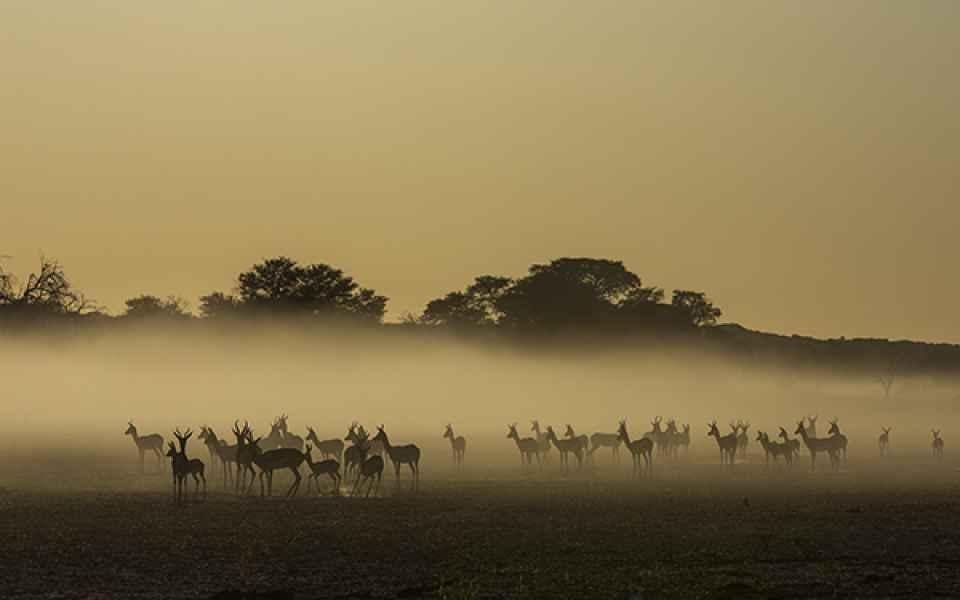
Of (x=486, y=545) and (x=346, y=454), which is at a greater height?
(x=346, y=454)

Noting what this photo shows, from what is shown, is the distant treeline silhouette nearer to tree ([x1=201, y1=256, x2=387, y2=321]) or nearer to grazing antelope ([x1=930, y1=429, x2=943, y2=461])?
tree ([x1=201, y1=256, x2=387, y2=321])

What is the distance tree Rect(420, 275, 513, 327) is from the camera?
524ft

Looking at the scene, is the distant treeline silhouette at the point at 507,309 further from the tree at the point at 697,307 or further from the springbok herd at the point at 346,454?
the springbok herd at the point at 346,454

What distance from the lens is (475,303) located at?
527ft

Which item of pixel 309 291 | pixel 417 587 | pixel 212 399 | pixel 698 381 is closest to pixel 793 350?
pixel 698 381

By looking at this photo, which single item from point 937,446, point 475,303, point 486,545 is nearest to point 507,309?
point 475,303

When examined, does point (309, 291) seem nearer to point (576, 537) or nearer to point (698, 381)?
point (698, 381)

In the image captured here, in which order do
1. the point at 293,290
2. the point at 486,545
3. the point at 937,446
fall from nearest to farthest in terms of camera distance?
the point at 486,545, the point at 937,446, the point at 293,290

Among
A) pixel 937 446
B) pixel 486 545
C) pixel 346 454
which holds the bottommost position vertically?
pixel 486 545

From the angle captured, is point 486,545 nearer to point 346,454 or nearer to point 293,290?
point 346,454

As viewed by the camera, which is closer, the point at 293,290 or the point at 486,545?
the point at 486,545

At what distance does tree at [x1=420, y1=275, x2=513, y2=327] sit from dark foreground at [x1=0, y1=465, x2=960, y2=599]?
110 meters

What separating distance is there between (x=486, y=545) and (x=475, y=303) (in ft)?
417

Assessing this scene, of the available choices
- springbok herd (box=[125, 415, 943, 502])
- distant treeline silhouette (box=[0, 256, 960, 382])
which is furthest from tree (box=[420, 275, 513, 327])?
springbok herd (box=[125, 415, 943, 502])
